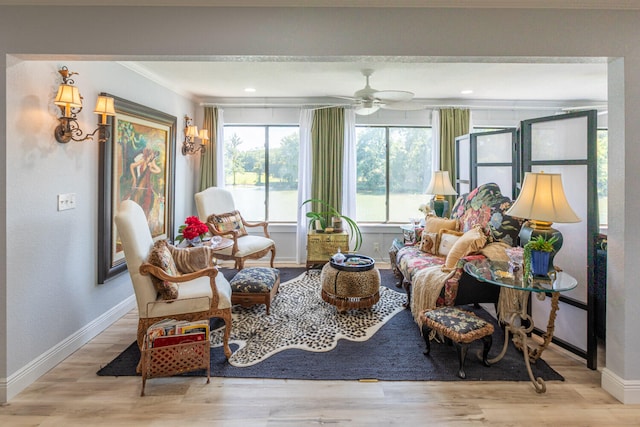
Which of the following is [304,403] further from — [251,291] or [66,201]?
[66,201]

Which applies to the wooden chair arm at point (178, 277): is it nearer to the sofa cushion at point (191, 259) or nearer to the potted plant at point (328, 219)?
the sofa cushion at point (191, 259)

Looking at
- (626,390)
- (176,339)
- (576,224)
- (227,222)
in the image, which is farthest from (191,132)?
(626,390)

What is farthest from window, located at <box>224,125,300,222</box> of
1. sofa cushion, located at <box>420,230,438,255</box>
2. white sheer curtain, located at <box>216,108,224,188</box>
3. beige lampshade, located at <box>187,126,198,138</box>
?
sofa cushion, located at <box>420,230,438,255</box>

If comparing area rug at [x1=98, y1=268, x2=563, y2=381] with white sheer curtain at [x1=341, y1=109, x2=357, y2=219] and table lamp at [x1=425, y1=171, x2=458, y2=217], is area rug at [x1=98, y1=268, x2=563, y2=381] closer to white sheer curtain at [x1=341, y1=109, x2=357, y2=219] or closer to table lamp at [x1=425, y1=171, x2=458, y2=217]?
table lamp at [x1=425, y1=171, x2=458, y2=217]

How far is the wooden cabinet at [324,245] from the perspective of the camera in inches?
199

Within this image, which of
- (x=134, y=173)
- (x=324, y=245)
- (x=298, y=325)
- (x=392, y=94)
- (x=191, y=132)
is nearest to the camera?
(x=298, y=325)

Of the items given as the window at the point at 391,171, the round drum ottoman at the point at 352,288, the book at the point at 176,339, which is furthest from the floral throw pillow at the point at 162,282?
the window at the point at 391,171

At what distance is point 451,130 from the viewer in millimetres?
5449

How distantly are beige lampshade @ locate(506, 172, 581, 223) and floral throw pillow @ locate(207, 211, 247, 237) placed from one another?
3.51 metres

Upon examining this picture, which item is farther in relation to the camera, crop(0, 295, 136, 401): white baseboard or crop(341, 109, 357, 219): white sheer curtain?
crop(341, 109, 357, 219): white sheer curtain

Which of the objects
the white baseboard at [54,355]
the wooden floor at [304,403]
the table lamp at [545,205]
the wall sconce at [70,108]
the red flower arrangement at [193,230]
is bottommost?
the wooden floor at [304,403]

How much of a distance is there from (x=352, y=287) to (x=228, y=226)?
2.25m

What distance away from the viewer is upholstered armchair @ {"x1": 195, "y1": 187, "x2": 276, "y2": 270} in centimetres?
445

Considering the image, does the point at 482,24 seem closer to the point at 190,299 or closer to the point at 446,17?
the point at 446,17
